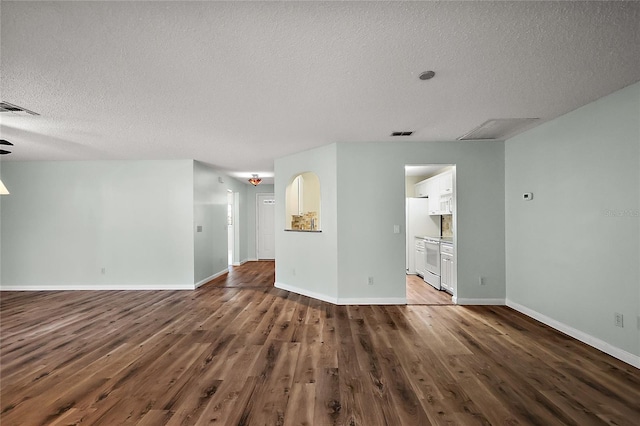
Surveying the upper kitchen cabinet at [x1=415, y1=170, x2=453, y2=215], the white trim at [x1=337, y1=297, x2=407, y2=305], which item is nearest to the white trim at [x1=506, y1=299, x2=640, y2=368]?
the white trim at [x1=337, y1=297, x2=407, y2=305]

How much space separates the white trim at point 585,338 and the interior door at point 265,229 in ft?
23.6

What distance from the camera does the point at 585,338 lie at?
3.12 metres

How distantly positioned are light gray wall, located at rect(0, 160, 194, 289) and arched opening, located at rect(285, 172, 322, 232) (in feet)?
7.54

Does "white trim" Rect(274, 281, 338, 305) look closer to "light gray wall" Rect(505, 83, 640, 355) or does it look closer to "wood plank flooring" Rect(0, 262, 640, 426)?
"wood plank flooring" Rect(0, 262, 640, 426)

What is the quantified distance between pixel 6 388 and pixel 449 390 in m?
3.55

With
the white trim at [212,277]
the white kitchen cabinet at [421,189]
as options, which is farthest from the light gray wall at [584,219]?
the white trim at [212,277]

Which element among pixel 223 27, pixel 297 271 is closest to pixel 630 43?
pixel 223 27

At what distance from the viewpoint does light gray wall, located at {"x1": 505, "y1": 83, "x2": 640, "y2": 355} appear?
8.88 feet

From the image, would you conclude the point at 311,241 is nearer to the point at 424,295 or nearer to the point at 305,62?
the point at 424,295

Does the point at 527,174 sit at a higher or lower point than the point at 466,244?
higher

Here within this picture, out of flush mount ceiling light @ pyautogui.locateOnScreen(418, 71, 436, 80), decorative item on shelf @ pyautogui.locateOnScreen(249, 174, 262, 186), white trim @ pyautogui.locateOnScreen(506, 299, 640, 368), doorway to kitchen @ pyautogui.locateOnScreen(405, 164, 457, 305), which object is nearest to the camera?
flush mount ceiling light @ pyautogui.locateOnScreen(418, 71, 436, 80)

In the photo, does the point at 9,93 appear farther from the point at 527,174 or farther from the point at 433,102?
the point at 527,174

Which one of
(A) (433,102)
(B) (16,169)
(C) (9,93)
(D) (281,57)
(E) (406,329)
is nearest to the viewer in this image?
(D) (281,57)

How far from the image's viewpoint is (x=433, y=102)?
299 centimetres
